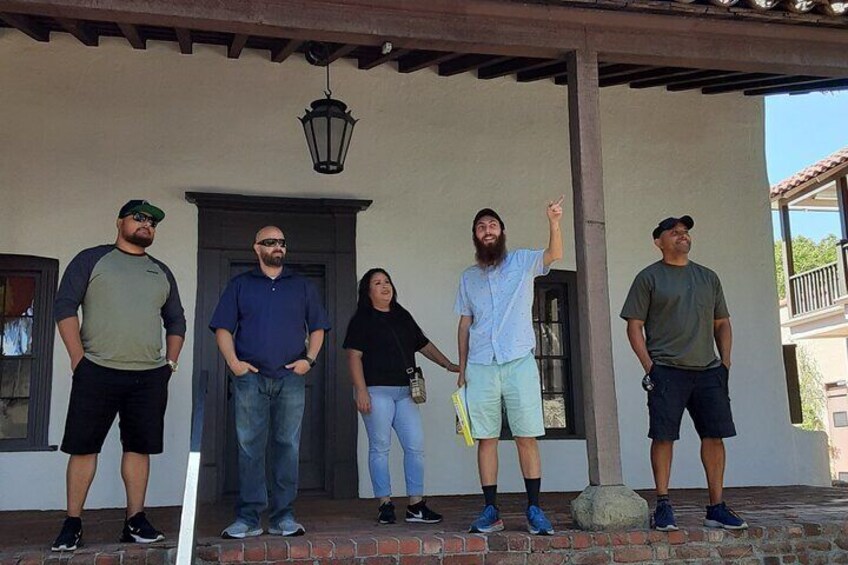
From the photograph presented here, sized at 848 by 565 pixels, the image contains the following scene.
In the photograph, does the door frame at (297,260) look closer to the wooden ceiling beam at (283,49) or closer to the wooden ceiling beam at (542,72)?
the wooden ceiling beam at (283,49)

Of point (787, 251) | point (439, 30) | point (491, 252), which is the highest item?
point (787, 251)

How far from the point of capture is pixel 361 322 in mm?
5375

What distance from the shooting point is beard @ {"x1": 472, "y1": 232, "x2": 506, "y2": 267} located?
4777 millimetres

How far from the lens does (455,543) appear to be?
4293mm

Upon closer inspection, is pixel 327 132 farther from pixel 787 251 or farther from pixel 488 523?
pixel 787 251

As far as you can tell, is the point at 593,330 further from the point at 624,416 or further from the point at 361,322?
the point at 624,416

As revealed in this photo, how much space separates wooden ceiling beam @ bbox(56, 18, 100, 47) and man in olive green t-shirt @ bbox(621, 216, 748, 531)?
4172 millimetres

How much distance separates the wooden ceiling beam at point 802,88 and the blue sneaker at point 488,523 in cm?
510

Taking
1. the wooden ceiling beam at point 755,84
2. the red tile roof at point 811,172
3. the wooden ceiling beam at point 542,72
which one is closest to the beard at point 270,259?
the wooden ceiling beam at point 542,72

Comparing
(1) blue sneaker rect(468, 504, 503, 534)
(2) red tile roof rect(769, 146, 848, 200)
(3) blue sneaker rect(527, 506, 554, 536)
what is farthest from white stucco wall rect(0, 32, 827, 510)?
(2) red tile roof rect(769, 146, 848, 200)

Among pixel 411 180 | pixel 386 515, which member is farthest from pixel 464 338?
pixel 411 180

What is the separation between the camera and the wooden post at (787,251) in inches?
611

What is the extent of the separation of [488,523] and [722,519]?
4.24ft

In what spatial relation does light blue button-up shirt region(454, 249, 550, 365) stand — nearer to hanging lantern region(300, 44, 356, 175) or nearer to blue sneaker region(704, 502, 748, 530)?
blue sneaker region(704, 502, 748, 530)
